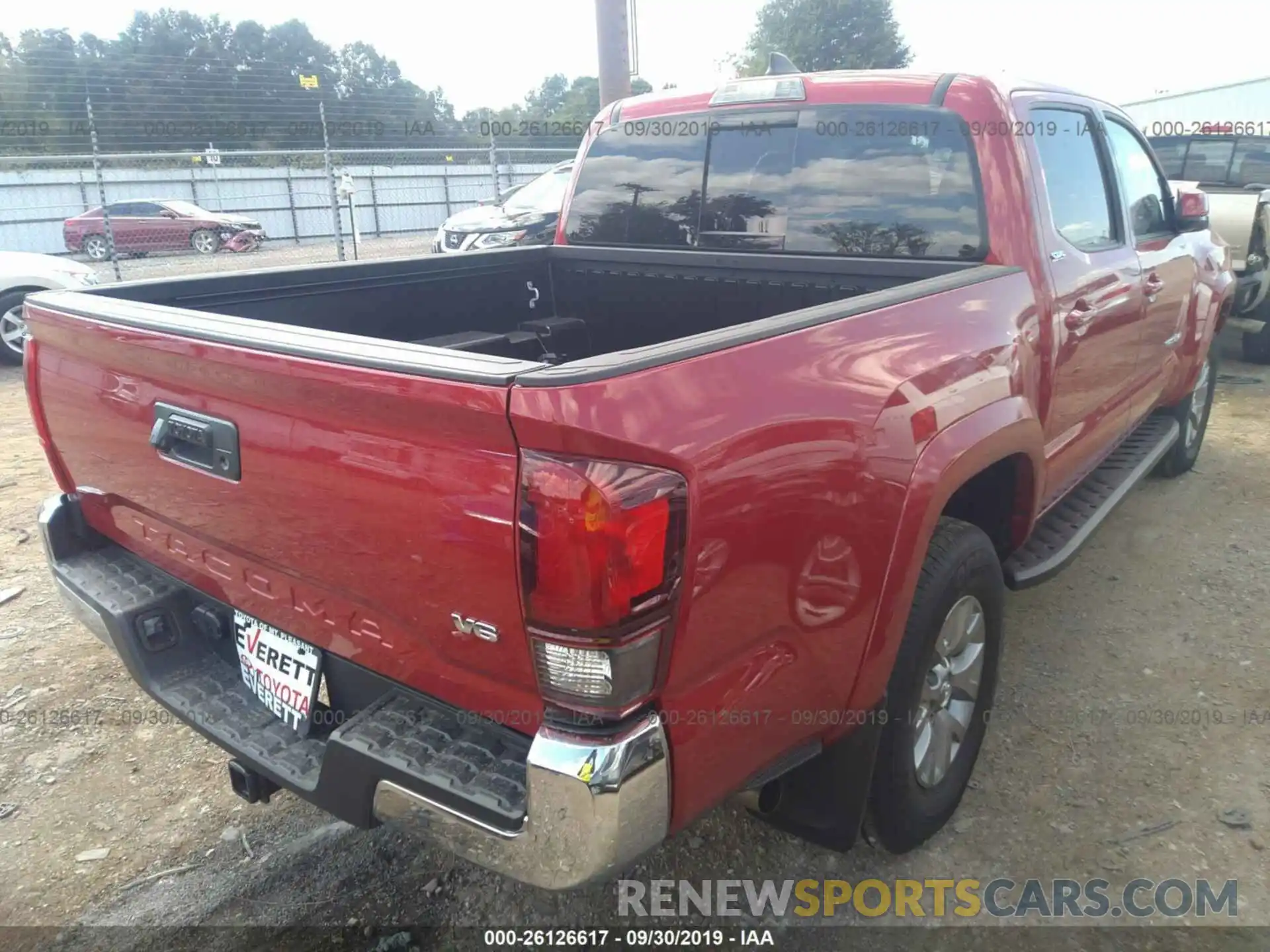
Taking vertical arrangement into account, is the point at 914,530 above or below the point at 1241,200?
below

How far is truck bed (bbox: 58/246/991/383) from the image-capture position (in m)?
2.64

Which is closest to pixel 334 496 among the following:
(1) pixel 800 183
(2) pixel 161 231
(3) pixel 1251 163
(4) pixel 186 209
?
(1) pixel 800 183

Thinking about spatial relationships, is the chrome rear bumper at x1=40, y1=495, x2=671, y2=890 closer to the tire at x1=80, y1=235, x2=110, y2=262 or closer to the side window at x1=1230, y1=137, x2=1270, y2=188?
the side window at x1=1230, y1=137, x2=1270, y2=188

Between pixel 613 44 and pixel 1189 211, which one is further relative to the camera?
pixel 613 44

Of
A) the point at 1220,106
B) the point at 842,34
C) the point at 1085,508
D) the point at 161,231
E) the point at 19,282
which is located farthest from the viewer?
the point at 842,34

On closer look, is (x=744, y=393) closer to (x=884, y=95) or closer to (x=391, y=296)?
(x=884, y=95)

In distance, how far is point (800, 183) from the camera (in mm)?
3096

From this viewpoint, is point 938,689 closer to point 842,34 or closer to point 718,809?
point 718,809

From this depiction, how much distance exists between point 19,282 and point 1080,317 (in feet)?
29.7

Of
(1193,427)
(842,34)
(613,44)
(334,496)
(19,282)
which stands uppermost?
(842,34)

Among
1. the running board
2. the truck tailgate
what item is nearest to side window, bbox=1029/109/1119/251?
the running board

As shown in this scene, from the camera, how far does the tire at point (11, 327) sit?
8.35 metres

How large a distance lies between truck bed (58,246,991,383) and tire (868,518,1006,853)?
2.26ft

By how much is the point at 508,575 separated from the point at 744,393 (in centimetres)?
53
